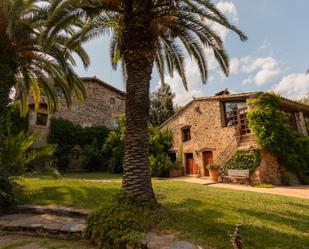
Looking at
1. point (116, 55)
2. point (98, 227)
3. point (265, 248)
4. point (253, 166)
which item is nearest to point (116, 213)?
point (98, 227)

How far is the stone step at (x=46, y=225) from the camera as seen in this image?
616 centimetres

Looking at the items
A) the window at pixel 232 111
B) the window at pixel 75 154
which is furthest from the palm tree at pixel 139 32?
the window at pixel 75 154

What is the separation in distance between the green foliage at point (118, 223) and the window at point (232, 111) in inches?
593

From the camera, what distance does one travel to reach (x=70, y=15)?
7422 millimetres

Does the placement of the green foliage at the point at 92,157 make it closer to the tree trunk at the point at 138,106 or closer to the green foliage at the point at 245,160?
the green foliage at the point at 245,160

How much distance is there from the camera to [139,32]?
7.05 meters

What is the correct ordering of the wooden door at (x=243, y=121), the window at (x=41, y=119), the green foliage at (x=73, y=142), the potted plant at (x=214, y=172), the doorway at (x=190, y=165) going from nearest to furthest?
the potted plant at (x=214, y=172) → the wooden door at (x=243, y=121) → the doorway at (x=190, y=165) → the window at (x=41, y=119) → the green foliage at (x=73, y=142)

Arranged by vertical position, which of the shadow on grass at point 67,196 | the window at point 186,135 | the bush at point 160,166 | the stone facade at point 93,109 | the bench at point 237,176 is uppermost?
the stone facade at point 93,109

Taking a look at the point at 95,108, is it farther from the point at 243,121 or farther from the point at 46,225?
the point at 46,225

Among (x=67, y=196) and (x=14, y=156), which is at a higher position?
(x=14, y=156)

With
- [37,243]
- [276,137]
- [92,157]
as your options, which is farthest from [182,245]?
[92,157]

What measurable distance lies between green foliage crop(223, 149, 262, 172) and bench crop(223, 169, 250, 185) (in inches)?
12.5

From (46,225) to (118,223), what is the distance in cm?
228

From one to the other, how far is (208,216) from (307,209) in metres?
3.98
